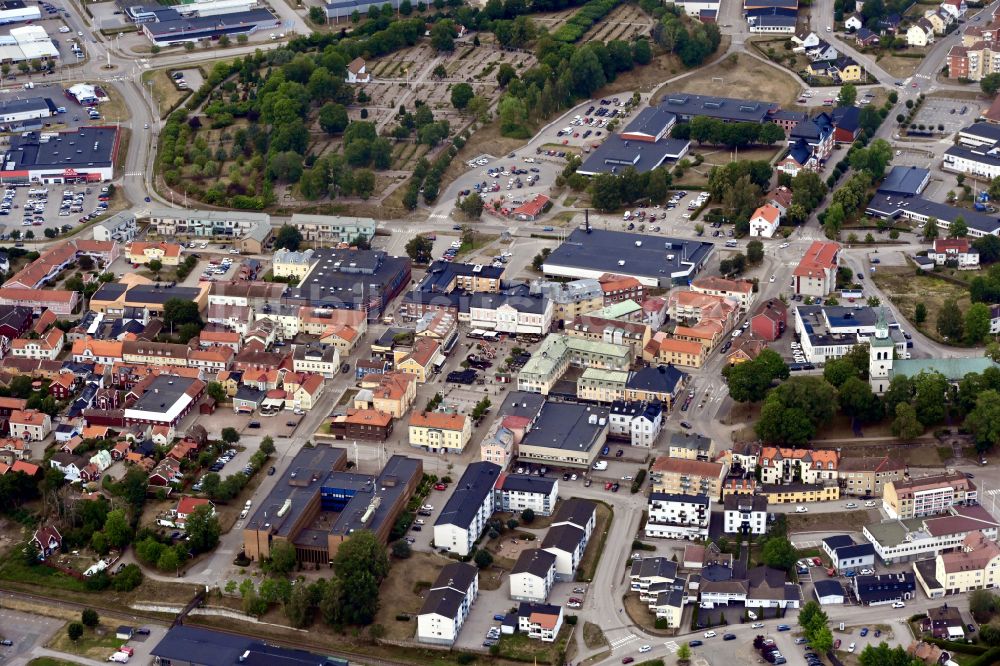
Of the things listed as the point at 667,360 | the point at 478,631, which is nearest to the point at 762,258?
the point at 667,360

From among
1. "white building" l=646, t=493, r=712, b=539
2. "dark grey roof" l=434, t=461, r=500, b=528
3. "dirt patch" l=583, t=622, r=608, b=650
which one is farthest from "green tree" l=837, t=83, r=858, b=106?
"dirt patch" l=583, t=622, r=608, b=650

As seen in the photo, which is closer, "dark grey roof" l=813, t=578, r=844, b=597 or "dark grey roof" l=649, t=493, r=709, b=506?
"dark grey roof" l=813, t=578, r=844, b=597

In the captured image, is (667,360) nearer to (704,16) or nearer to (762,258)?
(762,258)

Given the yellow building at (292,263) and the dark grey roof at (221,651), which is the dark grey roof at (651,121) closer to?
the yellow building at (292,263)

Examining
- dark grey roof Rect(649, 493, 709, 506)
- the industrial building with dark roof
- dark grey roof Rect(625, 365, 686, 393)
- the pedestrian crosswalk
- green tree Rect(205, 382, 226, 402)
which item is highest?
dark grey roof Rect(649, 493, 709, 506)

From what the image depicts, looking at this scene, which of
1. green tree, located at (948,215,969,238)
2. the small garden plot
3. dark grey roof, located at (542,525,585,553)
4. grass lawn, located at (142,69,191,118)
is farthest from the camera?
the small garden plot

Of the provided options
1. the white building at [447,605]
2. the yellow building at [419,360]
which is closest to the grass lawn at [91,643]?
the white building at [447,605]

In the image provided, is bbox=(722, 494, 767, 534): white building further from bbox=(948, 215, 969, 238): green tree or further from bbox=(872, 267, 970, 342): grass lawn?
bbox=(948, 215, 969, 238): green tree
